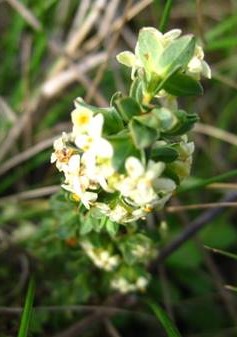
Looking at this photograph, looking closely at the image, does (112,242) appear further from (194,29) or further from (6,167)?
(194,29)

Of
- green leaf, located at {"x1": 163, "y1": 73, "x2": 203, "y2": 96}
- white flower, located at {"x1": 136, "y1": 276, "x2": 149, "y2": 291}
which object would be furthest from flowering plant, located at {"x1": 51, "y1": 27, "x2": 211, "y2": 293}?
white flower, located at {"x1": 136, "y1": 276, "x2": 149, "y2": 291}

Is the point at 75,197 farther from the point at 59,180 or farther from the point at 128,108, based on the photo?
the point at 59,180

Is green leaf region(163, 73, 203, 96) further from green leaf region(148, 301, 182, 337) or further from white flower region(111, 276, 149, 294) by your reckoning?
white flower region(111, 276, 149, 294)

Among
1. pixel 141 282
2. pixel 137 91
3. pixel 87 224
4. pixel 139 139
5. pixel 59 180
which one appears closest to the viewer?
pixel 139 139

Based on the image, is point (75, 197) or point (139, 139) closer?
point (139, 139)

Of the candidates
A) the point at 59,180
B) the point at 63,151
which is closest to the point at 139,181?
the point at 63,151

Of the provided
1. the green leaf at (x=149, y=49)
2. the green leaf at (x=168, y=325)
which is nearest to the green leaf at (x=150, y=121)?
the green leaf at (x=149, y=49)

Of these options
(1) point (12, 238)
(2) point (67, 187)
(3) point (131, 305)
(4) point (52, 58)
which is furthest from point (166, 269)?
(2) point (67, 187)
